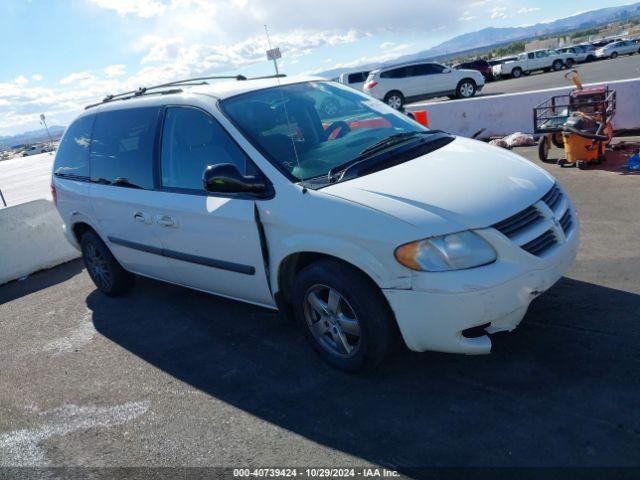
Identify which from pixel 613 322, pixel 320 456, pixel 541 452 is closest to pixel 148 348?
pixel 320 456

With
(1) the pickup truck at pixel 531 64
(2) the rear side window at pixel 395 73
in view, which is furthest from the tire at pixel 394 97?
(1) the pickup truck at pixel 531 64

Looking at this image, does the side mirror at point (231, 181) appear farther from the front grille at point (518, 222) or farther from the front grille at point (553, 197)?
the front grille at point (553, 197)

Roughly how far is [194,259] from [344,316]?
1352mm

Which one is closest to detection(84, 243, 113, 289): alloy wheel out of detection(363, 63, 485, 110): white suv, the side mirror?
the side mirror

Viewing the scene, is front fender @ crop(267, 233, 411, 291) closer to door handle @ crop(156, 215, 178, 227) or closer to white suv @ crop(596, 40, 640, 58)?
door handle @ crop(156, 215, 178, 227)

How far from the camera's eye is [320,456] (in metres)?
2.69

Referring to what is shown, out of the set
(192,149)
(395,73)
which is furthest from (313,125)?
(395,73)

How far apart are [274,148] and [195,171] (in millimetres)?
690

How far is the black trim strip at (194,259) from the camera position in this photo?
362cm

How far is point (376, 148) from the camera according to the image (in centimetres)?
357

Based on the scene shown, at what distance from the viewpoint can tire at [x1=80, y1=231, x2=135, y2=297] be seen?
5.16m

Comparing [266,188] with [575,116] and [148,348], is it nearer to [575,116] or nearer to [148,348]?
[148,348]

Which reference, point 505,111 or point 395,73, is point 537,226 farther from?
point 395,73

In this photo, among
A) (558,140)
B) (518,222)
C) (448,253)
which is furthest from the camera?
(558,140)
